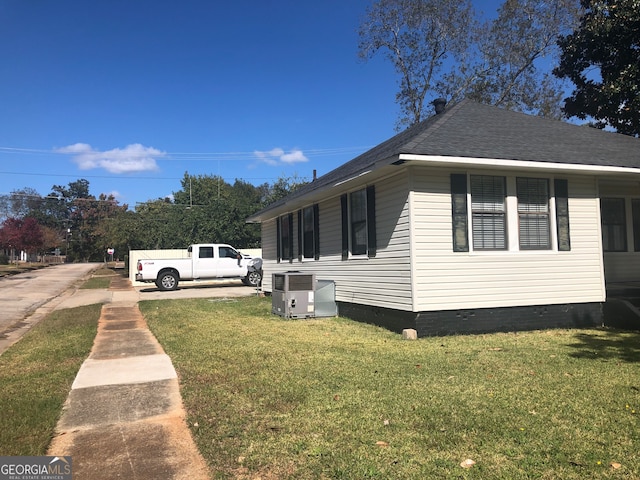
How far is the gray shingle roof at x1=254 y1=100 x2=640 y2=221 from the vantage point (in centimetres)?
848

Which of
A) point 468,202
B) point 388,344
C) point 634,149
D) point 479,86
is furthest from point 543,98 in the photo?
point 388,344

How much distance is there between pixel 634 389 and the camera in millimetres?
4992

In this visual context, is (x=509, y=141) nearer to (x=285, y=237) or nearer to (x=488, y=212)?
(x=488, y=212)

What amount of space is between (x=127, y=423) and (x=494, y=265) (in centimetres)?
669

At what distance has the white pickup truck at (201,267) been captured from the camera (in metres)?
21.2

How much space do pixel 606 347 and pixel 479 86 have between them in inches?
869

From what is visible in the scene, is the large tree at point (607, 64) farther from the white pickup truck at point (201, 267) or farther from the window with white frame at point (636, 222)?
the white pickup truck at point (201, 267)

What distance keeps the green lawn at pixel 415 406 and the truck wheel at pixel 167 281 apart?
46.0 ft

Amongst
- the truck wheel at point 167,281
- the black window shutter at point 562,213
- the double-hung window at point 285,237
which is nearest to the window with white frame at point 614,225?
the black window shutter at point 562,213

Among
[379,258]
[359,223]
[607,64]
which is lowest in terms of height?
[379,258]

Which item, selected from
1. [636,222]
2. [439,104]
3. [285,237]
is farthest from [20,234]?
[636,222]

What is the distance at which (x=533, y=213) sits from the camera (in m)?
9.05

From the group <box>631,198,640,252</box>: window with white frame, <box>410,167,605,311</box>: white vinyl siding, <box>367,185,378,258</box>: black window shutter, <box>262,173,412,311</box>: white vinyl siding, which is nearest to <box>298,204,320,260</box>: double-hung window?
<box>262,173,412,311</box>: white vinyl siding

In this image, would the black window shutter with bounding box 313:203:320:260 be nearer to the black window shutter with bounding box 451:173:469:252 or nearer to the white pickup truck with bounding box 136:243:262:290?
the black window shutter with bounding box 451:173:469:252
